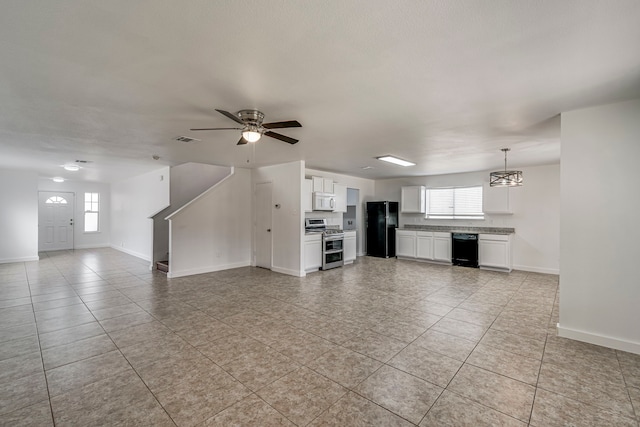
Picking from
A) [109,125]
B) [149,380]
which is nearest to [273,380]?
[149,380]

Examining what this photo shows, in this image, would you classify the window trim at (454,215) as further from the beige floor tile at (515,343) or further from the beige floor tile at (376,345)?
the beige floor tile at (376,345)

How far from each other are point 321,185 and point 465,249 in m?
3.96

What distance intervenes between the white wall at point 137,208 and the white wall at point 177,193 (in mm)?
156

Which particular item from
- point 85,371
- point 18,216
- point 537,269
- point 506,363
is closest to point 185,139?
point 85,371

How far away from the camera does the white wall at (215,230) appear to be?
6.04 metres

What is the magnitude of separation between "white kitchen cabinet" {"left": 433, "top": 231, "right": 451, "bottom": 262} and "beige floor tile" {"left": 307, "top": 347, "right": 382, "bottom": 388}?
545 centimetres

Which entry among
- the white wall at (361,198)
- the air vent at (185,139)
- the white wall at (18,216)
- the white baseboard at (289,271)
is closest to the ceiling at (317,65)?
the air vent at (185,139)

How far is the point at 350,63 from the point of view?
204cm

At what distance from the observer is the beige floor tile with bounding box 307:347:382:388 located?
2344 mm

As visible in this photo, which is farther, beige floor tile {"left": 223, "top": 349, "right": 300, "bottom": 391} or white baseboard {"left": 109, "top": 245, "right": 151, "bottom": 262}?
white baseboard {"left": 109, "top": 245, "right": 151, "bottom": 262}

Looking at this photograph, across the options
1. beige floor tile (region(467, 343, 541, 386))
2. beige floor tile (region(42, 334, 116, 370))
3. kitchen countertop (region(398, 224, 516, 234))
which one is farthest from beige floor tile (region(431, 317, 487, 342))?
kitchen countertop (region(398, 224, 516, 234))

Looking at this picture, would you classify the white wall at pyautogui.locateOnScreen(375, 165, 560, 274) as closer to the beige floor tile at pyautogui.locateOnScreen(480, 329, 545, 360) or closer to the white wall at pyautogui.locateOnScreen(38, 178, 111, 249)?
the beige floor tile at pyautogui.locateOnScreen(480, 329, 545, 360)

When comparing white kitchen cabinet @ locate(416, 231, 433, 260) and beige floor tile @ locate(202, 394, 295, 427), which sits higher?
white kitchen cabinet @ locate(416, 231, 433, 260)

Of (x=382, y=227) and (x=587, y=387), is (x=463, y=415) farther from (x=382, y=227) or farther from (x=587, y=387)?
(x=382, y=227)
